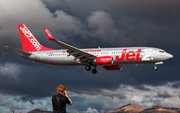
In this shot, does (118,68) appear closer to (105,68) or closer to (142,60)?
(105,68)

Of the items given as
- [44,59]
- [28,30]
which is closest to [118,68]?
[44,59]

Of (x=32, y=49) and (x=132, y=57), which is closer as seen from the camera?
(x=132, y=57)

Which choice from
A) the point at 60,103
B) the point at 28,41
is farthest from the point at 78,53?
the point at 60,103

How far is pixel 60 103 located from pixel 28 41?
52.9 metres

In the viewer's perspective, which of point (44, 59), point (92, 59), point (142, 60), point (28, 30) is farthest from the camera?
point (28, 30)

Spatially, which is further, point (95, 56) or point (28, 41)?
point (28, 41)

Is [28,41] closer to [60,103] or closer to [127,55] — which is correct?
[127,55]

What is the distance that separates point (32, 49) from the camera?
60344mm

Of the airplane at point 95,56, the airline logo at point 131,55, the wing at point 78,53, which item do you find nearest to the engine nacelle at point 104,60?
the airplane at point 95,56

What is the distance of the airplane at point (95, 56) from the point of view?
4753cm

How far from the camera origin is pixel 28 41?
62062mm

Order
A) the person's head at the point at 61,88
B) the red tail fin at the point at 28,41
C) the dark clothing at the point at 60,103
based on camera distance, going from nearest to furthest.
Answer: the person's head at the point at 61,88 < the dark clothing at the point at 60,103 < the red tail fin at the point at 28,41

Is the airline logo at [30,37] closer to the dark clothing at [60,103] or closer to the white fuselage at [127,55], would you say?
the white fuselage at [127,55]

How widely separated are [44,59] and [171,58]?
1134 inches
